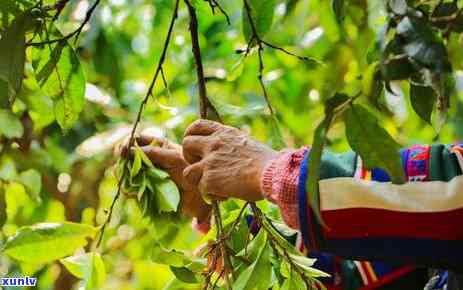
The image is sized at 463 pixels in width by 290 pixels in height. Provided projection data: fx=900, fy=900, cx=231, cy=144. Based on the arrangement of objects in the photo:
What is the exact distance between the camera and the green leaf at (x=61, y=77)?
823mm

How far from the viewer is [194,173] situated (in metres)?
0.89

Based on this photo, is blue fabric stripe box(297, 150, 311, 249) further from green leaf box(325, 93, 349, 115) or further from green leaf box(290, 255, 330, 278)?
green leaf box(325, 93, 349, 115)

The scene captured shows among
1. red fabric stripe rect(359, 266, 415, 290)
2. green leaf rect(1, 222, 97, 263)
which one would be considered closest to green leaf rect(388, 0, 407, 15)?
green leaf rect(1, 222, 97, 263)

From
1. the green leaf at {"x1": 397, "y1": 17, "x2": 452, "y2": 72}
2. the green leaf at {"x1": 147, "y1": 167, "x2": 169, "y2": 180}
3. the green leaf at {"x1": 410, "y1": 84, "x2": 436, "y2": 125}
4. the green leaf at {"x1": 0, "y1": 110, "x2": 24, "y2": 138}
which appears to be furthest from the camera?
the green leaf at {"x1": 0, "y1": 110, "x2": 24, "y2": 138}

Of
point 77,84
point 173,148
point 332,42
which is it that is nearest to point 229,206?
point 173,148

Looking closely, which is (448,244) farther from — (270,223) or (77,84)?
(77,84)

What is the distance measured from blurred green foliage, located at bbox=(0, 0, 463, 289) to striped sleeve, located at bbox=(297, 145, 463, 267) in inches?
1.9

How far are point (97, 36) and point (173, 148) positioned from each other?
810 mm

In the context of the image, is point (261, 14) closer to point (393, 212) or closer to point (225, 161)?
point (225, 161)

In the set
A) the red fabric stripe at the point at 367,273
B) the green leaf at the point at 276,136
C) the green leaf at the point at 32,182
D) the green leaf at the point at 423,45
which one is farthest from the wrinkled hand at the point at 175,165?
the green leaf at the point at 423,45

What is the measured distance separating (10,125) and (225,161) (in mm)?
492

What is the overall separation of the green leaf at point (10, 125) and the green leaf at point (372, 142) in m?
0.73

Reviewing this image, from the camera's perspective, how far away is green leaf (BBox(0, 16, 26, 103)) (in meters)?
0.75

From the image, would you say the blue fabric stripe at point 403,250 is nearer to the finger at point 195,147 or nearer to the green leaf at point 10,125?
the finger at point 195,147
